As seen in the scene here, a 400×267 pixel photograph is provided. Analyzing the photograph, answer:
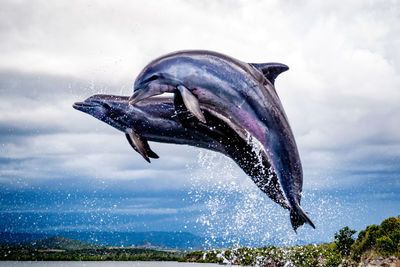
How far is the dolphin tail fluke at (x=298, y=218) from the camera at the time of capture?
8742 mm

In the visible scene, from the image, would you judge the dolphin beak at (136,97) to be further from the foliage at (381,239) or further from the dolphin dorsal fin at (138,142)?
the foliage at (381,239)

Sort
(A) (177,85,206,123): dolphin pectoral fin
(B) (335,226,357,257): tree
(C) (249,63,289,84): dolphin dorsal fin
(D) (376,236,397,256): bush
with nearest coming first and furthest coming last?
(A) (177,85,206,123): dolphin pectoral fin
(C) (249,63,289,84): dolphin dorsal fin
(D) (376,236,397,256): bush
(B) (335,226,357,257): tree

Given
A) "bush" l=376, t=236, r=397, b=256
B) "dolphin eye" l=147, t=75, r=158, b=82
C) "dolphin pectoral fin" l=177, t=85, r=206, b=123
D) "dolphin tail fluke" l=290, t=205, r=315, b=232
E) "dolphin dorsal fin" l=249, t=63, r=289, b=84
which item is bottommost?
"dolphin tail fluke" l=290, t=205, r=315, b=232

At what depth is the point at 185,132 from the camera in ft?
27.7

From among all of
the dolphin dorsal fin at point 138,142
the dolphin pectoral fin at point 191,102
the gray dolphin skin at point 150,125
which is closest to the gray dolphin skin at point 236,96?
the dolphin pectoral fin at point 191,102

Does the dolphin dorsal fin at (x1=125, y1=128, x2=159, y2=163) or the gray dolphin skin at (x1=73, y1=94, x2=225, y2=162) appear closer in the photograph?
the gray dolphin skin at (x1=73, y1=94, x2=225, y2=162)

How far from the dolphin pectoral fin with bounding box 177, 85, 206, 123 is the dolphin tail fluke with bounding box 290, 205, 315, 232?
300cm

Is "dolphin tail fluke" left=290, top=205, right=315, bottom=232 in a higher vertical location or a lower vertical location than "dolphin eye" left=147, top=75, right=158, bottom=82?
lower

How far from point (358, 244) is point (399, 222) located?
7495 mm

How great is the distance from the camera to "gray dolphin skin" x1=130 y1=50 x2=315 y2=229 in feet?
25.7

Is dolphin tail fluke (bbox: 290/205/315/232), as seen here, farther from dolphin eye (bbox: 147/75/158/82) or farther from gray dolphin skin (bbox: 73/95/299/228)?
dolphin eye (bbox: 147/75/158/82)

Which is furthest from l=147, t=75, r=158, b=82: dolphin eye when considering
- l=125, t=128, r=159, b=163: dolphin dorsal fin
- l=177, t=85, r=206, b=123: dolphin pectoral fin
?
l=125, t=128, r=159, b=163: dolphin dorsal fin

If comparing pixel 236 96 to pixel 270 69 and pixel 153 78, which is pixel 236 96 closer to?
pixel 270 69

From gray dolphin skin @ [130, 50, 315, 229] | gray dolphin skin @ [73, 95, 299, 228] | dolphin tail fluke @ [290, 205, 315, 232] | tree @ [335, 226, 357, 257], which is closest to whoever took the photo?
gray dolphin skin @ [130, 50, 315, 229]
